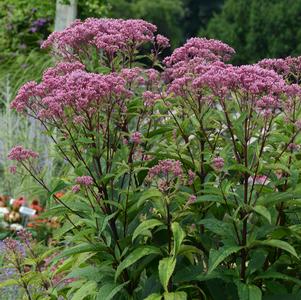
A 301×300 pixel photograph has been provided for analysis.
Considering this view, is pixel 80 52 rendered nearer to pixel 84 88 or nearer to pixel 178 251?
pixel 84 88

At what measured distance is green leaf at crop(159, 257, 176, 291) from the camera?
9.10ft

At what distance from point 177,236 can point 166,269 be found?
0.41 ft

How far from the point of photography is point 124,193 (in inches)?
121

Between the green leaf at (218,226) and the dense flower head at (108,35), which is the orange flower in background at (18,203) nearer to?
the dense flower head at (108,35)

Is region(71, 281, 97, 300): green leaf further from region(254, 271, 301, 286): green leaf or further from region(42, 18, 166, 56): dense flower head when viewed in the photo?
region(42, 18, 166, 56): dense flower head

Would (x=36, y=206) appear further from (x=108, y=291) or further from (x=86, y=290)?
(x=108, y=291)

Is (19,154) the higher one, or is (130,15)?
(19,154)

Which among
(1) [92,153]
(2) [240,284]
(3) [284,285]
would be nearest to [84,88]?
(1) [92,153]

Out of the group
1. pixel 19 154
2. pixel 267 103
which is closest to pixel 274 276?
pixel 267 103

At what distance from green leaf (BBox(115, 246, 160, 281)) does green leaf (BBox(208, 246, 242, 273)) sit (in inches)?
9.3

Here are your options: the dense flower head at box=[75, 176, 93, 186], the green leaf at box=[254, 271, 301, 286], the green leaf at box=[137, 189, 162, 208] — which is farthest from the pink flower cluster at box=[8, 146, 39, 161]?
the green leaf at box=[254, 271, 301, 286]

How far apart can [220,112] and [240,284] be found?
624 millimetres

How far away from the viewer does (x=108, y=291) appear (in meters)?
2.96

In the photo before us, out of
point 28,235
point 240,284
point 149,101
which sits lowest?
point 28,235
